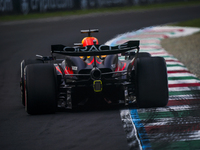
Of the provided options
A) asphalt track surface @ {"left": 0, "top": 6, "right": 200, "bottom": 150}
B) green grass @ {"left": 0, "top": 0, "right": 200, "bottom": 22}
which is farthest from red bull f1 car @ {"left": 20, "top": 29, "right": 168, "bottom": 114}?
green grass @ {"left": 0, "top": 0, "right": 200, "bottom": 22}

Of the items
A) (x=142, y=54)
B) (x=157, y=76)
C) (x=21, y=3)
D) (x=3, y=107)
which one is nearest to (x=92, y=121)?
(x=157, y=76)

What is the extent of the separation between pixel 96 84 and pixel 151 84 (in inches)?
35.9

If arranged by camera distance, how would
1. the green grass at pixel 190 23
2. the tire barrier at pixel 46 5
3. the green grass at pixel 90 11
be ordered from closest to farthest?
the green grass at pixel 190 23 < the tire barrier at pixel 46 5 < the green grass at pixel 90 11

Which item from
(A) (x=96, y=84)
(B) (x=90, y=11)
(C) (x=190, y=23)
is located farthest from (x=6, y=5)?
(A) (x=96, y=84)

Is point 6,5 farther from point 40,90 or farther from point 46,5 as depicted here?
point 40,90

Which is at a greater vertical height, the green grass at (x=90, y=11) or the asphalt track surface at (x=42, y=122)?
the green grass at (x=90, y=11)

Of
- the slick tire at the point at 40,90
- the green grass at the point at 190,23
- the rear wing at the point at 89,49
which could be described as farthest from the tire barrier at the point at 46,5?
the rear wing at the point at 89,49

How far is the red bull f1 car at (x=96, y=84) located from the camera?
7.38m

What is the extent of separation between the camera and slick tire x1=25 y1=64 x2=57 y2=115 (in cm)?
738

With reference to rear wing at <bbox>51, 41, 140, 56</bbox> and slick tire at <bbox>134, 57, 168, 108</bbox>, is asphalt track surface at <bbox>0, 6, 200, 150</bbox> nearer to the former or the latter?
slick tire at <bbox>134, 57, 168, 108</bbox>

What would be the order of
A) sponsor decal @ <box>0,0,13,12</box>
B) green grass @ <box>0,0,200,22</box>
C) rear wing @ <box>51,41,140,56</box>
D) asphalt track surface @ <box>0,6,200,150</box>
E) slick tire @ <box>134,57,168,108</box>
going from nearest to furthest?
asphalt track surface @ <box>0,6,200,150</box>
rear wing @ <box>51,41,140,56</box>
slick tire @ <box>134,57,168,108</box>
sponsor decal @ <box>0,0,13,12</box>
green grass @ <box>0,0,200,22</box>

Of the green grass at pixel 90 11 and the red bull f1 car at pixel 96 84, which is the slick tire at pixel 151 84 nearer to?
the red bull f1 car at pixel 96 84

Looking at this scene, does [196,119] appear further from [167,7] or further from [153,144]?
[167,7]

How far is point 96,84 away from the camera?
7.36m
